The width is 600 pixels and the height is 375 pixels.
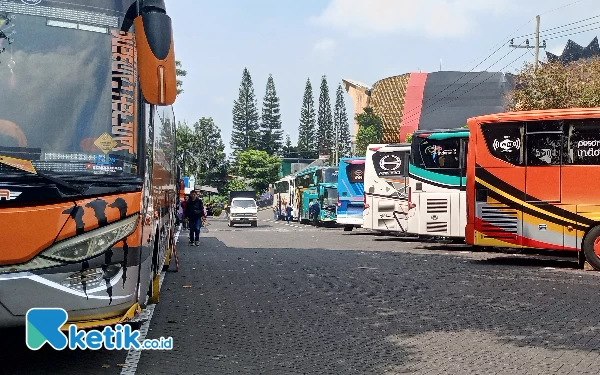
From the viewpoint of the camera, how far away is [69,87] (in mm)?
→ 6238

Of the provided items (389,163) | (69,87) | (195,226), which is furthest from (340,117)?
(69,87)

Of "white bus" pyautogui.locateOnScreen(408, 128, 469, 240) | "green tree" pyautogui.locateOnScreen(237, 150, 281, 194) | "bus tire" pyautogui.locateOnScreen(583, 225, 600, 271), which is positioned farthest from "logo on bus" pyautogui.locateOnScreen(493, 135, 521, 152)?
"green tree" pyautogui.locateOnScreen(237, 150, 281, 194)

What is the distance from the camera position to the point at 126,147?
6387 millimetres

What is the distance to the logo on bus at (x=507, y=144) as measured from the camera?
16625 millimetres

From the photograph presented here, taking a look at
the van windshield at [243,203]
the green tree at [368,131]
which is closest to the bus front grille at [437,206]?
the van windshield at [243,203]

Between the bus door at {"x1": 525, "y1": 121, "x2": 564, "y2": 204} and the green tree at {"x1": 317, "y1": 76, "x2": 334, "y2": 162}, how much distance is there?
87.1m

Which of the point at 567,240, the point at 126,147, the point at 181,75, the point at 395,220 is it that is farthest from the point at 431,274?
the point at 181,75

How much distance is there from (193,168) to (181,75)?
3828 centimetres

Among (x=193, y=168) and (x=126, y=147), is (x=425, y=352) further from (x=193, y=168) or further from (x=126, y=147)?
(x=193, y=168)

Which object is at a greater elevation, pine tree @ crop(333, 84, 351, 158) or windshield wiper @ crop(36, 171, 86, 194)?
pine tree @ crop(333, 84, 351, 158)

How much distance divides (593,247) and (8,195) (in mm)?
12614

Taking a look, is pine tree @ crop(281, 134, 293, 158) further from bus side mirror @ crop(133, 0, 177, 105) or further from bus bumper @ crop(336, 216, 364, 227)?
bus side mirror @ crop(133, 0, 177, 105)

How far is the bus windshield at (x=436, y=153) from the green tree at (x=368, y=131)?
5582 cm

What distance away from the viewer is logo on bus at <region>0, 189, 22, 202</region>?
5.77 metres
